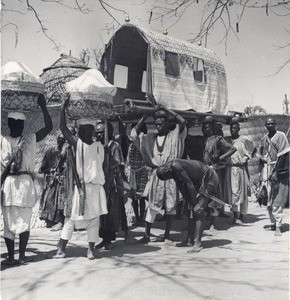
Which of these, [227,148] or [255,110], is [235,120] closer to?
[227,148]

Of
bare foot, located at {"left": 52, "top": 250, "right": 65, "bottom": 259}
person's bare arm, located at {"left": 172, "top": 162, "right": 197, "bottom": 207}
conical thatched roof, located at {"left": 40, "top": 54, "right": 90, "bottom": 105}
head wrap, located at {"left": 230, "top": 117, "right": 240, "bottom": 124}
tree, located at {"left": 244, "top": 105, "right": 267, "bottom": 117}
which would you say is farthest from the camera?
tree, located at {"left": 244, "top": 105, "right": 267, "bottom": 117}

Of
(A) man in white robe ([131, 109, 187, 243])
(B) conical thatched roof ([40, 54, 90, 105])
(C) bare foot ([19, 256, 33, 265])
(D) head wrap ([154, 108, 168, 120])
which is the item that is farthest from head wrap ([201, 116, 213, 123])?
(B) conical thatched roof ([40, 54, 90, 105])

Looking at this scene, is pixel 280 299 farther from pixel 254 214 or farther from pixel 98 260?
pixel 254 214

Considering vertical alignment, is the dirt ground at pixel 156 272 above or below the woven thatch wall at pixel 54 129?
below

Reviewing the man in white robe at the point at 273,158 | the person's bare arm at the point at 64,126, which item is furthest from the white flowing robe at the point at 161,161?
the man in white robe at the point at 273,158

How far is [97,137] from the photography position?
5.84 metres

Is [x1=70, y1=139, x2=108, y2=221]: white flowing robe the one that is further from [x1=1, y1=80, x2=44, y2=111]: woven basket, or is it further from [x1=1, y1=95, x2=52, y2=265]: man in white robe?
[x1=1, y1=80, x2=44, y2=111]: woven basket

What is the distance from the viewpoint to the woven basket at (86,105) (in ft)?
16.5

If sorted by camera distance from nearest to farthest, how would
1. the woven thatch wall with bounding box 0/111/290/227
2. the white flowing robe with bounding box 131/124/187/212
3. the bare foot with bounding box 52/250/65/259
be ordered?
1. the bare foot with bounding box 52/250/65/259
2. the white flowing robe with bounding box 131/124/187/212
3. the woven thatch wall with bounding box 0/111/290/227

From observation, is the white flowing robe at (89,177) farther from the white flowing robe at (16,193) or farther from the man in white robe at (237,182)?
the man in white robe at (237,182)

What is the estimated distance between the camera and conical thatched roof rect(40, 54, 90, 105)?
11016mm

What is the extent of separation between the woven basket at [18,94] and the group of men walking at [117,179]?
6.6 inches

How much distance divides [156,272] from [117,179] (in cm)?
214

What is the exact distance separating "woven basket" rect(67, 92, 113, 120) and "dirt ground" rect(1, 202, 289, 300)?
5.72ft
